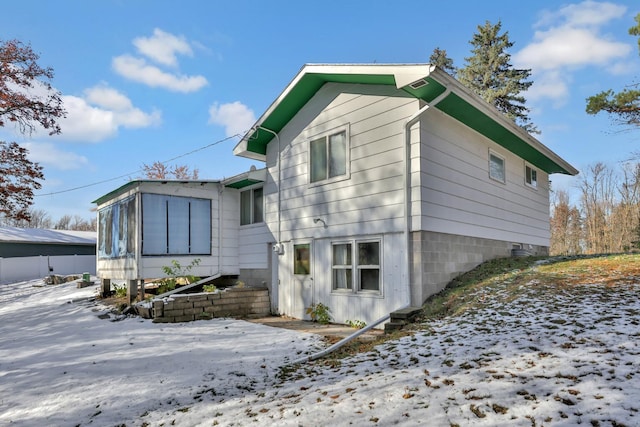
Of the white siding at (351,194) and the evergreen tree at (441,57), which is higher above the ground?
the evergreen tree at (441,57)

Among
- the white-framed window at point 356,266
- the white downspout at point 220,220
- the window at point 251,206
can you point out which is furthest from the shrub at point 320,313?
the white downspout at point 220,220

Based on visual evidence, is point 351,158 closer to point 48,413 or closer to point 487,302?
point 487,302

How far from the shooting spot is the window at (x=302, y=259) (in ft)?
31.9

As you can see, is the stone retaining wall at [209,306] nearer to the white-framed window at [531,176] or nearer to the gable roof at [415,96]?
the gable roof at [415,96]

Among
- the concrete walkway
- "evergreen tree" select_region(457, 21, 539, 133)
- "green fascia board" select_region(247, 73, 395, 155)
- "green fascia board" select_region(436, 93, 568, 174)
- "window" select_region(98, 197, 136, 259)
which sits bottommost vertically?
the concrete walkway

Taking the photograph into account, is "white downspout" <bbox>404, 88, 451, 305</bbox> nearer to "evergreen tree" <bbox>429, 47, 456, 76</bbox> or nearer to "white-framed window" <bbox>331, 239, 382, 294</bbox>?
"white-framed window" <bbox>331, 239, 382, 294</bbox>

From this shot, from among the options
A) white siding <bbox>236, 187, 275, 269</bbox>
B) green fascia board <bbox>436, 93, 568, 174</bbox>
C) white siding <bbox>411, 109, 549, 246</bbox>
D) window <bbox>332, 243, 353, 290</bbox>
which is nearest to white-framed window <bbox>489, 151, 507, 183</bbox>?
white siding <bbox>411, 109, 549, 246</bbox>

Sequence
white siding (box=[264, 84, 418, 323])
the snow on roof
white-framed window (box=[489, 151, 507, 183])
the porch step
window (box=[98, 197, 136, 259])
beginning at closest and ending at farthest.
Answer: the porch step, white siding (box=[264, 84, 418, 323]), white-framed window (box=[489, 151, 507, 183]), window (box=[98, 197, 136, 259]), the snow on roof

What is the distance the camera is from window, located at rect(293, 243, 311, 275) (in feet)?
31.9

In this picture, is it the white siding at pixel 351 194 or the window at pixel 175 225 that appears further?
the window at pixel 175 225

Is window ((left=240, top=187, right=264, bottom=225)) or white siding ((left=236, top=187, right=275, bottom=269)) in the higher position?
window ((left=240, top=187, right=264, bottom=225))

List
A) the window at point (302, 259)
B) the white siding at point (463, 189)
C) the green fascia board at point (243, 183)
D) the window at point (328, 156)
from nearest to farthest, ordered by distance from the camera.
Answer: the white siding at point (463, 189), the window at point (328, 156), the window at point (302, 259), the green fascia board at point (243, 183)

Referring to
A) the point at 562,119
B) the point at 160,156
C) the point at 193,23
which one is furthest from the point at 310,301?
the point at 160,156

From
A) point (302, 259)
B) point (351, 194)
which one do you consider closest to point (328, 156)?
point (351, 194)
